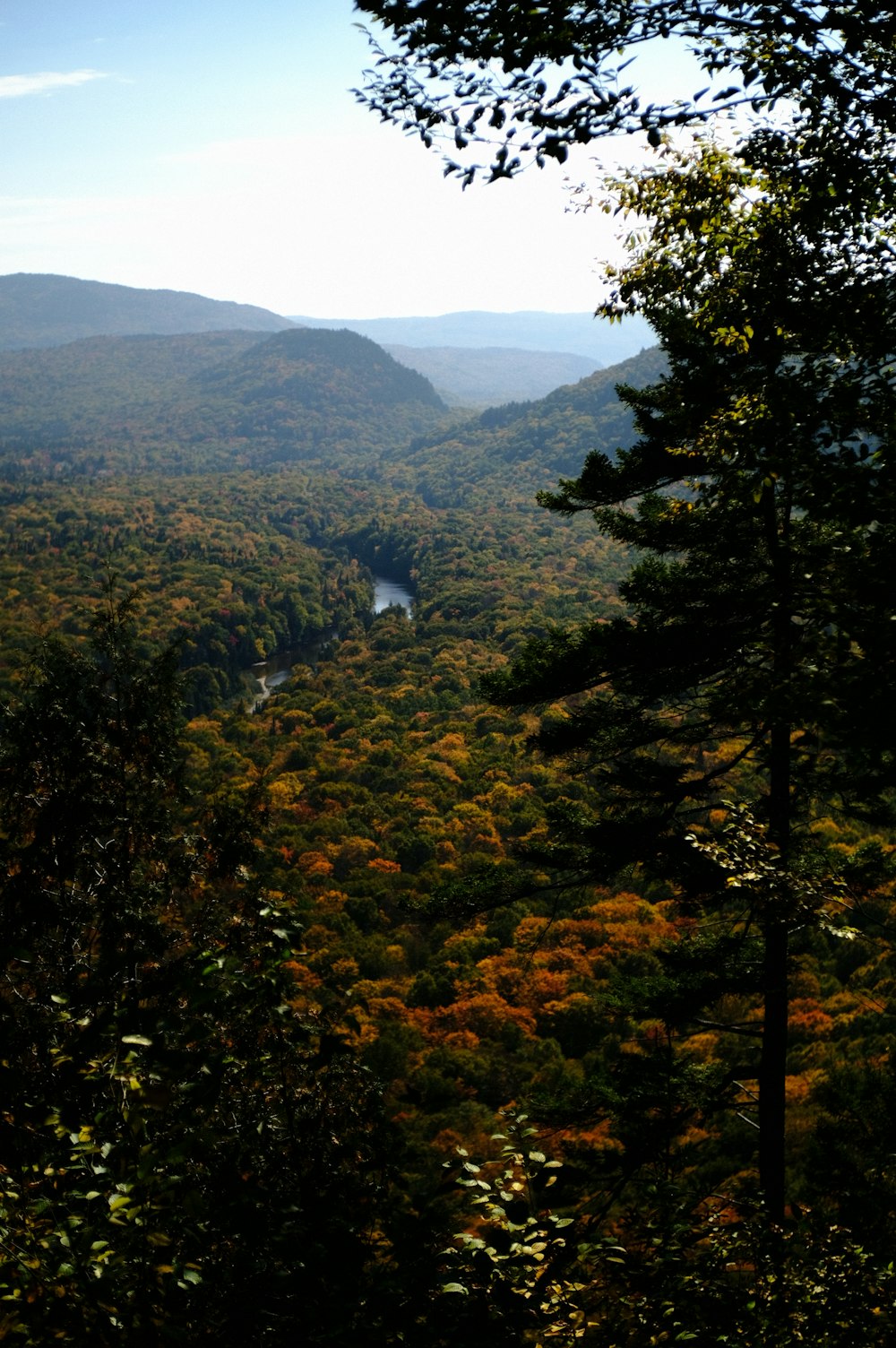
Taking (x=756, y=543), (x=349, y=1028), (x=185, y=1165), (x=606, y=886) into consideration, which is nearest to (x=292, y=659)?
(x=606, y=886)

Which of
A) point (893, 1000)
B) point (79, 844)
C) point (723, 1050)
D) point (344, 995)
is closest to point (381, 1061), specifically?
point (723, 1050)

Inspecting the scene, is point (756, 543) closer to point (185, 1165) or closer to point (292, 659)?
point (185, 1165)

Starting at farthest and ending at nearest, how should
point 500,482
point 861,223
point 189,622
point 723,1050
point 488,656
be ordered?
point 500,482 → point 189,622 → point 488,656 → point 723,1050 → point 861,223

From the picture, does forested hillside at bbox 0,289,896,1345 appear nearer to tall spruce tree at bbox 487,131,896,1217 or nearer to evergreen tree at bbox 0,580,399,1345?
evergreen tree at bbox 0,580,399,1345

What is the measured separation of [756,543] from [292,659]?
275 feet

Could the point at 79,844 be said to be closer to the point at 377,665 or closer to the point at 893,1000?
the point at 893,1000

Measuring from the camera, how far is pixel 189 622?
3113 inches

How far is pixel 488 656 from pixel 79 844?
60.8m

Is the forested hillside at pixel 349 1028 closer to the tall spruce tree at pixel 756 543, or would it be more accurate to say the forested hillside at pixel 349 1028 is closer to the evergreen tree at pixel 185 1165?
the evergreen tree at pixel 185 1165

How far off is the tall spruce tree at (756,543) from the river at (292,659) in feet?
201

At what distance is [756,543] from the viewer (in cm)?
786

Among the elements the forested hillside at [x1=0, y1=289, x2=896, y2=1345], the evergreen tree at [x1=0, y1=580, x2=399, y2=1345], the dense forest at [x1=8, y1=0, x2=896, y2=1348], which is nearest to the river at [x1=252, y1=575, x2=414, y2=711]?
the forested hillside at [x1=0, y1=289, x2=896, y2=1345]

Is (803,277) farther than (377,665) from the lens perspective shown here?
No

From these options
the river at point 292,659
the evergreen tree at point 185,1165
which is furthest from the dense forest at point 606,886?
the river at point 292,659
